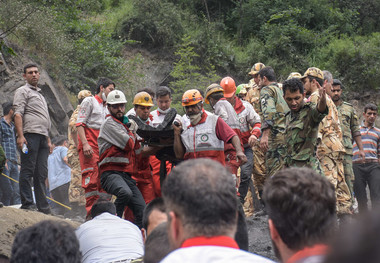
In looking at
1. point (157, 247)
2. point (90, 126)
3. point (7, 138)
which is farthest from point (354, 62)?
point (157, 247)

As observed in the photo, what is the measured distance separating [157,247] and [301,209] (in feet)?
3.74

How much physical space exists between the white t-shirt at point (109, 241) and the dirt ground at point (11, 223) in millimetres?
1520

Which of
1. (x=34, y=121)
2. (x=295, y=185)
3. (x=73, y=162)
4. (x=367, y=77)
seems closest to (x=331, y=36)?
(x=367, y=77)

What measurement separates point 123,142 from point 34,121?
2.10 meters

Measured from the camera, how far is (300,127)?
20.0 feet

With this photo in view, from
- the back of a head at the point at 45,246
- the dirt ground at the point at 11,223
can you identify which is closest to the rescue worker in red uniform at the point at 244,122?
the dirt ground at the point at 11,223

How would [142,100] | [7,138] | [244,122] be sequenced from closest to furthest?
[142,100] < [244,122] < [7,138]

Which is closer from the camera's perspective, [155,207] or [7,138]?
[155,207]

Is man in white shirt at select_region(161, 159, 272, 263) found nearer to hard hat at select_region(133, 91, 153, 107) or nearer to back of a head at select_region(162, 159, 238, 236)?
back of a head at select_region(162, 159, 238, 236)

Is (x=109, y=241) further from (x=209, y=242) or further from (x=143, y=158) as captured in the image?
(x=143, y=158)

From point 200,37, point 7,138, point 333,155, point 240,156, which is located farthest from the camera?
point 200,37

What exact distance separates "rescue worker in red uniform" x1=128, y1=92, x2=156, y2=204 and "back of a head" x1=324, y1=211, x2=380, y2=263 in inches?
237

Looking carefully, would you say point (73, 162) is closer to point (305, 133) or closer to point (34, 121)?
point (34, 121)

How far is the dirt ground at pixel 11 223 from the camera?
591cm
